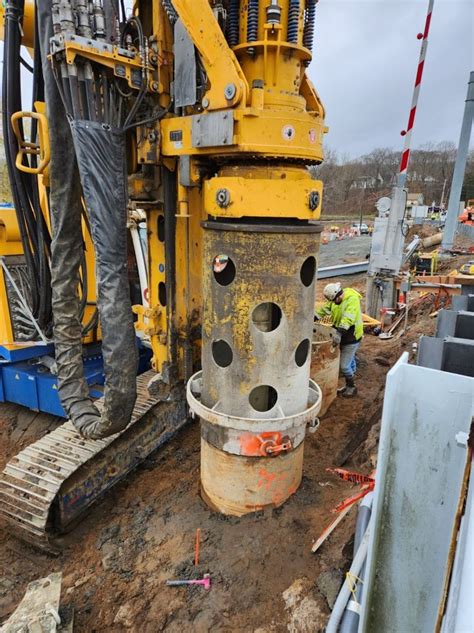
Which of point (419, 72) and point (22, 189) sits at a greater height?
point (419, 72)

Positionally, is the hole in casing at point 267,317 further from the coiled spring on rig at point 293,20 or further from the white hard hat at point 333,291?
the white hard hat at point 333,291

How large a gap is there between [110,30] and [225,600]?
4502 millimetres

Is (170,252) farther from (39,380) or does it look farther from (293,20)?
(39,380)

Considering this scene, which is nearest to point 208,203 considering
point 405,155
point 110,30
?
point 110,30

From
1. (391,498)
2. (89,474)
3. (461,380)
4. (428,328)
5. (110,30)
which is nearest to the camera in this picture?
(461,380)

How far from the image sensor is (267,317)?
385cm

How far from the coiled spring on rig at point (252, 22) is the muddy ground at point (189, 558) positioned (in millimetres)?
3895

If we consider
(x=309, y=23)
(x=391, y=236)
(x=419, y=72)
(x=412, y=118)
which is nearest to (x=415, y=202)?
(x=391, y=236)

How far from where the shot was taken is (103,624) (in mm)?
3490

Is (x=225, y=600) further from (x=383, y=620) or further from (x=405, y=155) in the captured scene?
(x=405, y=155)

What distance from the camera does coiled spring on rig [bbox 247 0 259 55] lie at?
3.19 metres

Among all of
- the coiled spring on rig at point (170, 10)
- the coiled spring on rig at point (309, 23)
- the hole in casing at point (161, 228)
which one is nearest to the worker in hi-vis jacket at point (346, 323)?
the hole in casing at point (161, 228)

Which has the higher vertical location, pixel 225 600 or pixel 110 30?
pixel 110 30

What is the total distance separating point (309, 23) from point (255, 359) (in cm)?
266
